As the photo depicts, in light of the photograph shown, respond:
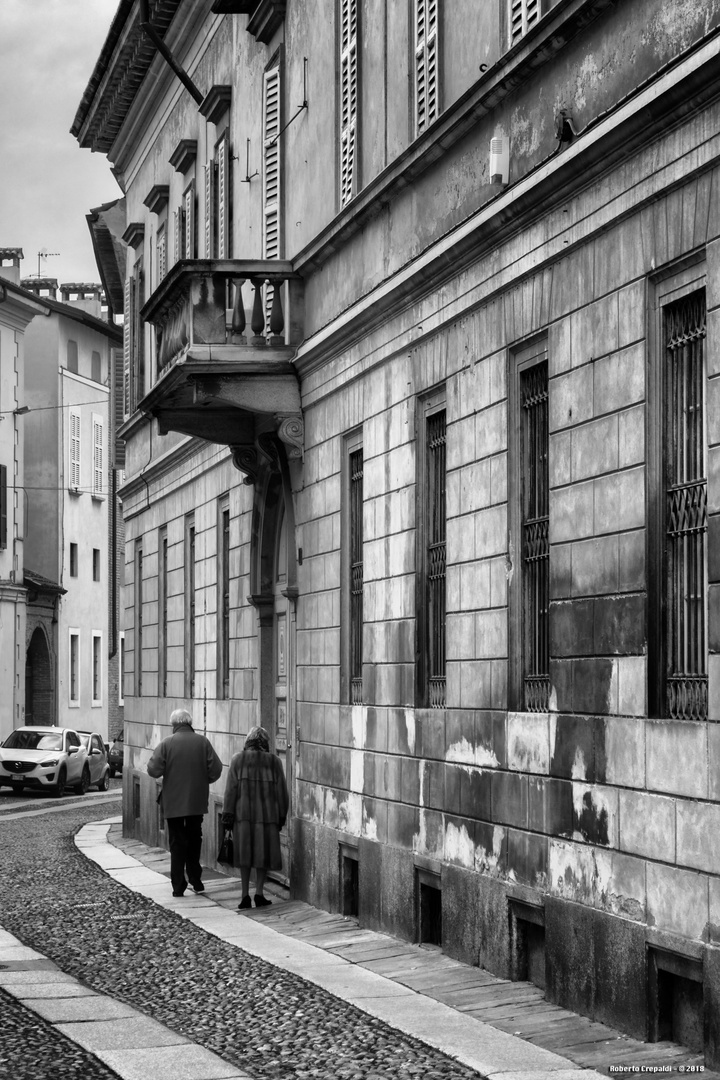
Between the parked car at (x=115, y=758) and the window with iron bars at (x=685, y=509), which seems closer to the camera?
the window with iron bars at (x=685, y=509)

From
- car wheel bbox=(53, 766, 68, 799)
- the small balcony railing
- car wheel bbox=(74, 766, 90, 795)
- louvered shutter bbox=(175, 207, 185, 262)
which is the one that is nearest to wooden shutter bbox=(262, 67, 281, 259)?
the small balcony railing

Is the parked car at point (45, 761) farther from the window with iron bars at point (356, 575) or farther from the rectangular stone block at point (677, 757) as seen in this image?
the rectangular stone block at point (677, 757)

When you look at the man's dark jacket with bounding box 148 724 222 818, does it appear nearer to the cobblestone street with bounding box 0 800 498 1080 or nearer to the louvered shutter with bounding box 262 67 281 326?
the cobblestone street with bounding box 0 800 498 1080

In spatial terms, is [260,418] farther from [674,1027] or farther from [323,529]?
[674,1027]

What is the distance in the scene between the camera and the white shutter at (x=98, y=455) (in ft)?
210

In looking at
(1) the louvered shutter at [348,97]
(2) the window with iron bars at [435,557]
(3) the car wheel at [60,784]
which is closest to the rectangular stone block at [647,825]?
(2) the window with iron bars at [435,557]

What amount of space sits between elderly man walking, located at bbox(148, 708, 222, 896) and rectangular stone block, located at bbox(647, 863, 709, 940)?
363 inches

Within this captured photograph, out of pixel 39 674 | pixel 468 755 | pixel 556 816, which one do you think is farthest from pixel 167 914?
pixel 39 674

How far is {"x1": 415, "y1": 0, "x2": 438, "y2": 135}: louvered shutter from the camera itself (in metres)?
13.7

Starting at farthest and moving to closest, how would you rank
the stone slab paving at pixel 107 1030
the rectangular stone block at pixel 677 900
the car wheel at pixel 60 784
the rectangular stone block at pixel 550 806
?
1. the car wheel at pixel 60 784
2. the rectangular stone block at pixel 550 806
3. the stone slab paving at pixel 107 1030
4. the rectangular stone block at pixel 677 900

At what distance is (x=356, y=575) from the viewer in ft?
52.8

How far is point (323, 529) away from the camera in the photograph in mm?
16875

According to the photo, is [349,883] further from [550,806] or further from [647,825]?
[647,825]

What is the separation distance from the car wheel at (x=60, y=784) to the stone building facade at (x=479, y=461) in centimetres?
2092
